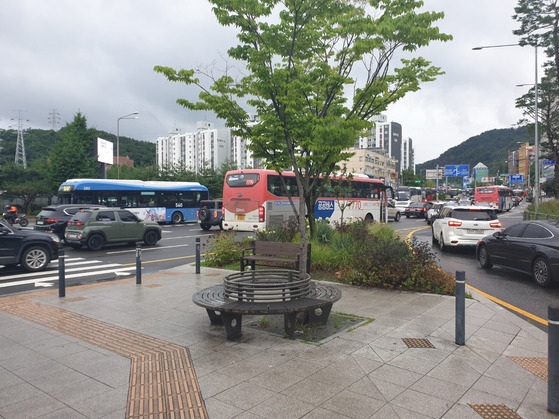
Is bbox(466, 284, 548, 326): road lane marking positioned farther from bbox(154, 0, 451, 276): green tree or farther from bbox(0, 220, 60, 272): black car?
bbox(0, 220, 60, 272): black car

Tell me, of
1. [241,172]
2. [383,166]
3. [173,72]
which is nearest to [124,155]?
[383,166]

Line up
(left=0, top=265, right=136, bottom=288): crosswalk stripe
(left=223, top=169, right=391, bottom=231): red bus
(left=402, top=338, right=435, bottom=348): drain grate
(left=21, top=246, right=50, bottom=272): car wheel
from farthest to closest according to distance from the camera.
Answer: (left=223, top=169, right=391, bottom=231): red bus < (left=21, top=246, right=50, bottom=272): car wheel < (left=0, top=265, right=136, bottom=288): crosswalk stripe < (left=402, top=338, right=435, bottom=348): drain grate

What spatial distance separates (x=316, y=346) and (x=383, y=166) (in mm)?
123683

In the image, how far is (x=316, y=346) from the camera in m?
5.29

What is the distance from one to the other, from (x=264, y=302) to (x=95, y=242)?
1320cm

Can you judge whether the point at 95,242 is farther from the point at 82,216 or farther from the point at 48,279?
the point at 48,279

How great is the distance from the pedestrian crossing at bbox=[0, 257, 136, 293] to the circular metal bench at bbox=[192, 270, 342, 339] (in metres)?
6.21

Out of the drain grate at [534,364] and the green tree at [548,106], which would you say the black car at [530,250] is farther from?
the green tree at [548,106]

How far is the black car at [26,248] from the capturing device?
1138cm

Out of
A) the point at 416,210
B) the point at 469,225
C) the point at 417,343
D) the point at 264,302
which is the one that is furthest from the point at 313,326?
the point at 416,210

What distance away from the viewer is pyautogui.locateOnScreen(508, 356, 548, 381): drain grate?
454 centimetres

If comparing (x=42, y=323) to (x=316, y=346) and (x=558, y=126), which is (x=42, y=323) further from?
(x=558, y=126)

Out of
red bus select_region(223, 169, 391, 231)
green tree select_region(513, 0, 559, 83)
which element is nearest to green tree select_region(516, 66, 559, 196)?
green tree select_region(513, 0, 559, 83)

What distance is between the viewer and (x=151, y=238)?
734 inches
